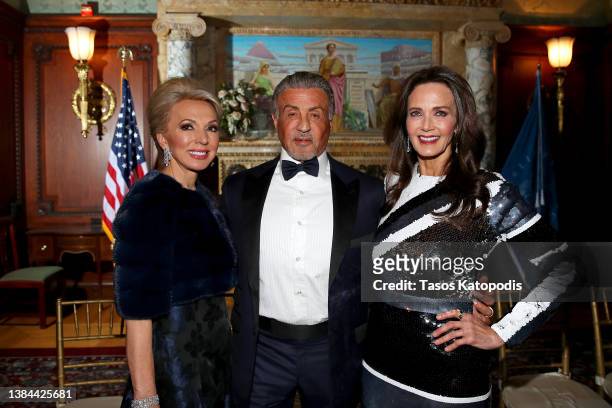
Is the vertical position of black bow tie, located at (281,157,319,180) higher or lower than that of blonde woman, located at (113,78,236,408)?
higher

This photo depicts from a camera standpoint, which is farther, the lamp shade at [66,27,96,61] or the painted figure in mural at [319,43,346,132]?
the painted figure in mural at [319,43,346,132]

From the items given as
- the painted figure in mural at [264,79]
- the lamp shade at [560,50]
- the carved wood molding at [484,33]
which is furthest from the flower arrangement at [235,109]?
the lamp shade at [560,50]

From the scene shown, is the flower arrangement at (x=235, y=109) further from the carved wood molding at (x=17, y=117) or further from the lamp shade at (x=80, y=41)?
the carved wood molding at (x=17, y=117)

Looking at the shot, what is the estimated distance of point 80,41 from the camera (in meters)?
6.61

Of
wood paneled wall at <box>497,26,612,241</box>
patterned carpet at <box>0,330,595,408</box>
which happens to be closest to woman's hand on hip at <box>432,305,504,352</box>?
patterned carpet at <box>0,330,595,408</box>

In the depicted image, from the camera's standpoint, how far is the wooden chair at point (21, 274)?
19.2 ft

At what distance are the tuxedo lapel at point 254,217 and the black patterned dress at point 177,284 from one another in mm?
111

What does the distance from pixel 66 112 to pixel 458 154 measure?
6680 mm

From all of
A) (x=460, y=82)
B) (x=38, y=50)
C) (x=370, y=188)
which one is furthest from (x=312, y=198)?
(x=38, y=50)

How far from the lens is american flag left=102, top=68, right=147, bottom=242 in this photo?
17.6ft

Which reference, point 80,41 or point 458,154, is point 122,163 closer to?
point 80,41

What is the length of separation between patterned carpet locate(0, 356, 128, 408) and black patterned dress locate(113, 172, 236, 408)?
7.81 feet

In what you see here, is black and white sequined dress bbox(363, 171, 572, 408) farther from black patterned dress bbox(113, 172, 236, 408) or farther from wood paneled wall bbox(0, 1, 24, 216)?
wood paneled wall bbox(0, 1, 24, 216)

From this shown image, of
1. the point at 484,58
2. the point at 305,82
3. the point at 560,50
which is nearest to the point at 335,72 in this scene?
the point at 484,58
